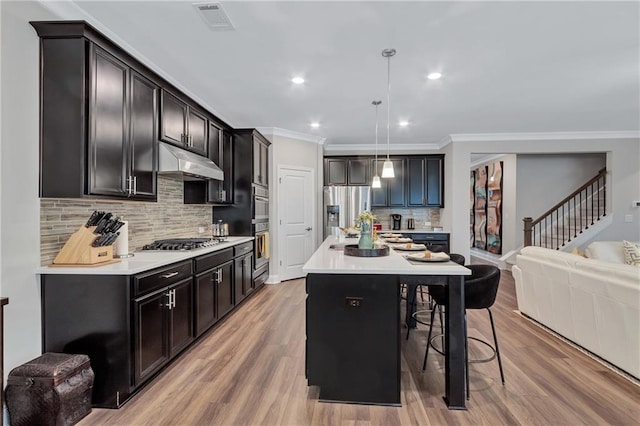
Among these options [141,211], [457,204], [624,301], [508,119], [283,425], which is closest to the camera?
[283,425]

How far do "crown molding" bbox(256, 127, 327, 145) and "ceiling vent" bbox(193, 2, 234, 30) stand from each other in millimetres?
3072

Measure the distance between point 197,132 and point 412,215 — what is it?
4846mm

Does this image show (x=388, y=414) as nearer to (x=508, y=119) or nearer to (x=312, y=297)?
(x=312, y=297)

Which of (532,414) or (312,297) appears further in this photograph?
(312,297)

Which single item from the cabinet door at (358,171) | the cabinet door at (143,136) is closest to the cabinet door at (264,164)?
the cabinet door at (358,171)

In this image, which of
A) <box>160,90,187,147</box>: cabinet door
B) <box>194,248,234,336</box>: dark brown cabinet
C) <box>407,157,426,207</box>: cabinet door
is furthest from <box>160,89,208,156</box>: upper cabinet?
<box>407,157,426,207</box>: cabinet door

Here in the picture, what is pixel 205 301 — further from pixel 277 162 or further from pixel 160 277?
pixel 277 162

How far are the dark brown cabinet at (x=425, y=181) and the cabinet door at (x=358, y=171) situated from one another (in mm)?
857

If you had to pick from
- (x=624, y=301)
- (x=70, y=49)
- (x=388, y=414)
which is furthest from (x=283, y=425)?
(x=70, y=49)

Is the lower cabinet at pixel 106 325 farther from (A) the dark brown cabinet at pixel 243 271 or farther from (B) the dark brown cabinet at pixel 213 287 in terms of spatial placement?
(A) the dark brown cabinet at pixel 243 271

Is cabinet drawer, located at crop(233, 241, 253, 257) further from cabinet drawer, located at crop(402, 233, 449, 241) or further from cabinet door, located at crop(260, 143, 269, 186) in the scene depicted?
cabinet drawer, located at crop(402, 233, 449, 241)

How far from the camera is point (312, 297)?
2199mm

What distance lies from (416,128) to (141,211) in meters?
4.25

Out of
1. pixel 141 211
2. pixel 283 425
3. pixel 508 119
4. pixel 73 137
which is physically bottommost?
pixel 283 425
